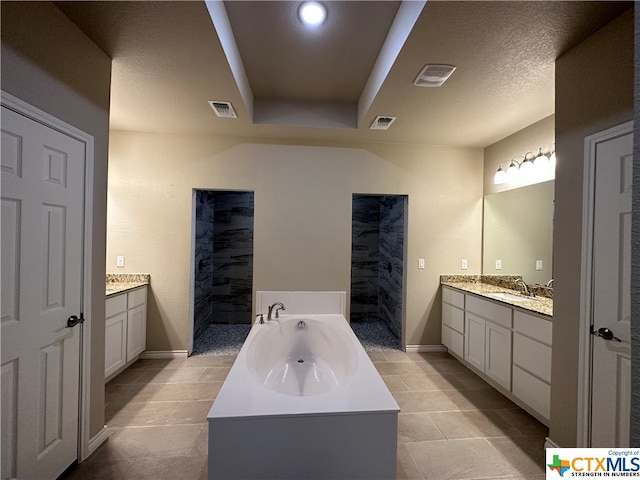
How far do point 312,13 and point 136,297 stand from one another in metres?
3.03

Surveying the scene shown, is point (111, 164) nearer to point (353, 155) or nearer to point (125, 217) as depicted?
point (125, 217)

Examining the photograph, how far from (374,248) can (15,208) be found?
173 inches

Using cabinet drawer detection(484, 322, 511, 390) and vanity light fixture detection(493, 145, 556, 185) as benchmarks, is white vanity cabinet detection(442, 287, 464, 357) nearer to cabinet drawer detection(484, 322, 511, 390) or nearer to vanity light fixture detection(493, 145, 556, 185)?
cabinet drawer detection(484, 322, 511, 390)

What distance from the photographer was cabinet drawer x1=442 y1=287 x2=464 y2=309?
308cm

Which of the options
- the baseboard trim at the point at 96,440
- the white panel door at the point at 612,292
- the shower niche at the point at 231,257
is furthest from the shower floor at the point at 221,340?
the white panel door at the point at 612,292

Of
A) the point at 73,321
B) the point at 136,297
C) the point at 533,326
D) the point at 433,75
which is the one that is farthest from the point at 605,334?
the point at 136,297

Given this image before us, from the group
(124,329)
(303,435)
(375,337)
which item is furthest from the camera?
(375,337)

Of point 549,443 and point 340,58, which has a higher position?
point 340,58

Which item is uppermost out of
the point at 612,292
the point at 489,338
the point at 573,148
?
the point at 573,148

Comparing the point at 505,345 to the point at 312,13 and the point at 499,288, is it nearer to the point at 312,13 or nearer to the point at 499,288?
the point at 499,288

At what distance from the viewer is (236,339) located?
387 cm

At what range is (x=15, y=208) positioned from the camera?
1271 millimetres

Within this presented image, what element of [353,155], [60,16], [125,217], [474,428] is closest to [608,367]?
[474,428]

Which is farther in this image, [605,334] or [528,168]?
[528,168]
